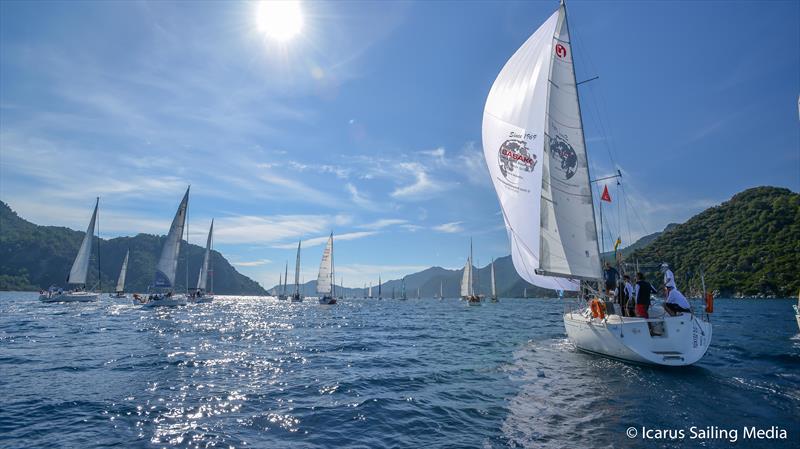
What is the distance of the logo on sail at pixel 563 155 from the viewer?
14.6m

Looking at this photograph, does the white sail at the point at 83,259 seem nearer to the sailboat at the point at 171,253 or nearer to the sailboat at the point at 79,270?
the sailboat at the point at 79,270

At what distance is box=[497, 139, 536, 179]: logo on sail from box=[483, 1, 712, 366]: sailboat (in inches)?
1.6

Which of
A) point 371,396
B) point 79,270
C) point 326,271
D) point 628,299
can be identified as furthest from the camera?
point 326,271

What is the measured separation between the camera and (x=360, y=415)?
25.3 feet

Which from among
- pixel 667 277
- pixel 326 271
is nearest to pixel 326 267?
pixel 326 271

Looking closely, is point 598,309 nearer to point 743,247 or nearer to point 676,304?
point 676,304

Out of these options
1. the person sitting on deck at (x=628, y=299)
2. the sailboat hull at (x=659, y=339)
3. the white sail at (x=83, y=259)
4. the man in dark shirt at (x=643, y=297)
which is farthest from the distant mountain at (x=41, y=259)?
the man in dark shirt at (x=643, y=297)

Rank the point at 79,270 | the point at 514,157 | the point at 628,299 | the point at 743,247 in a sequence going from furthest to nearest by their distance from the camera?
the point at 743,247
the point at 79,270
the point at 514,157
the point at 628,299

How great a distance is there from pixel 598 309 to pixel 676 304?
254 centimetres

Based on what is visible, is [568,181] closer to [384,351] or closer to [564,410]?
[564,410]

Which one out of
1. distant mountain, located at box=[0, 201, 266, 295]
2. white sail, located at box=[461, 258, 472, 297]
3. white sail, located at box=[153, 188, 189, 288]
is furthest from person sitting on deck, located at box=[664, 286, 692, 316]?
distant mountain, located at box=[0, 201, 266, 295]

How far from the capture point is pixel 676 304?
11.6 meters

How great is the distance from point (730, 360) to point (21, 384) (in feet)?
75.4

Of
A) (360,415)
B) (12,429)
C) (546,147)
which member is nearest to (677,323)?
(546,147)
